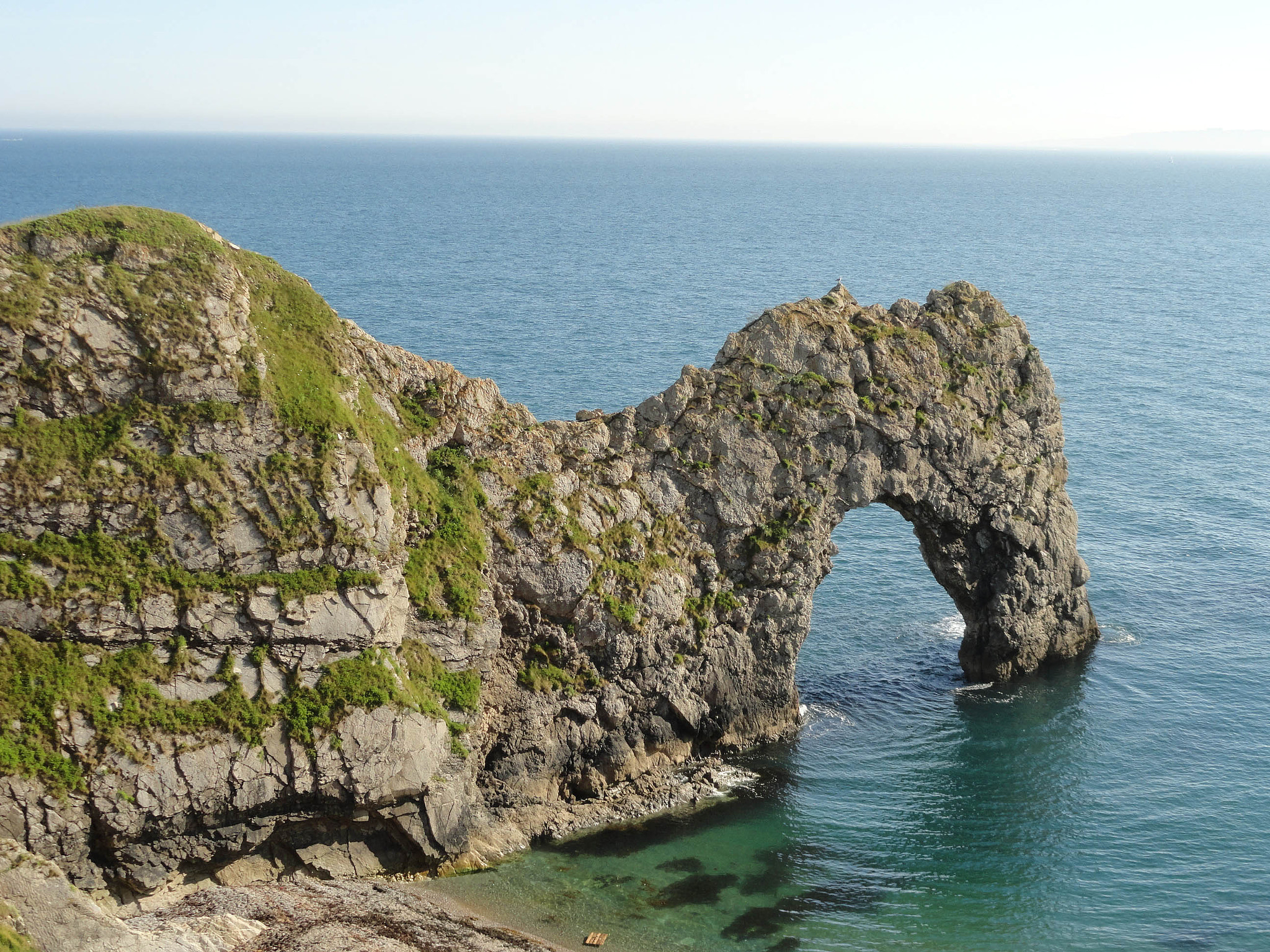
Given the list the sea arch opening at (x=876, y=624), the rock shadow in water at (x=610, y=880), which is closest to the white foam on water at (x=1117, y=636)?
the sea arch opening at (x=876, y=624)

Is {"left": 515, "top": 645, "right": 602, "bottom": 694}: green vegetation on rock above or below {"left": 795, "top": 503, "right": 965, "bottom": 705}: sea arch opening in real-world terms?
above

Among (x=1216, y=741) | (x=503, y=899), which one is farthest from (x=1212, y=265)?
(x=503, y=899)

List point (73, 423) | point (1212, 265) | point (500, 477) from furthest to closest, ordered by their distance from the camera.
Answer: point (1212, 265)
point (500, 477)
point (73, 423)

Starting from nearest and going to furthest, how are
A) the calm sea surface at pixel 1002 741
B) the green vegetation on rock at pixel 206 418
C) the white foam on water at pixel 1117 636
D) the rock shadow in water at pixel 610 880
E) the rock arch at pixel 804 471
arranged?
the green vegetation on rock at pixel 206 418 < the calm sea surface at pixel 1002 741 < the rock shadow in water at pixel 610 880 < the rock arch at pixel 804 471 < the white foam on water at pixel 1117 636

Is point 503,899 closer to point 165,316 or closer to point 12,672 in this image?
point 12,672

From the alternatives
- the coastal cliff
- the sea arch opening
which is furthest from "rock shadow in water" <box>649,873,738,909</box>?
the sea arch opening

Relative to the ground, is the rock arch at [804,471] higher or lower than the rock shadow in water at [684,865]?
higher

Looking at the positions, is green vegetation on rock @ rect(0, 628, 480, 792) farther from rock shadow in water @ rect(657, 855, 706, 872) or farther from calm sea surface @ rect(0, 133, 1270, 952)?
rock shadow in water @ rect(657, 855, 706, 872)

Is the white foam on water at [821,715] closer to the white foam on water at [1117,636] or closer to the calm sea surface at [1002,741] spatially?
the calm sea surface at [1002,741]

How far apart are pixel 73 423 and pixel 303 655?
1016 cm

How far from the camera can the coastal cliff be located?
32.4 metres

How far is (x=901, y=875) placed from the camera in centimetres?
3816

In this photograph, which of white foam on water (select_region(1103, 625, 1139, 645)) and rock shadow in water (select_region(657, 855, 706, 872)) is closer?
rock shadow in water (select_region(657, 855, 706, 872))

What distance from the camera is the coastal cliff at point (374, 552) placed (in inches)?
1276
